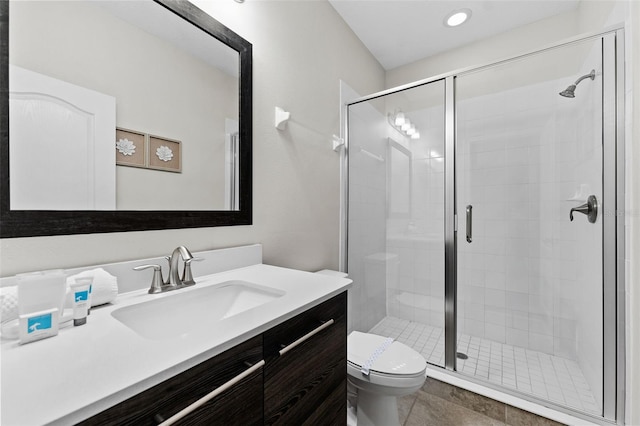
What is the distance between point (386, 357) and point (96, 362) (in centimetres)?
118

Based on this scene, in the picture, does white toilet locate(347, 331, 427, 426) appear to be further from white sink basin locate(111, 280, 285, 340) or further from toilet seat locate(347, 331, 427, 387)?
white sink basin locate(111, 280, 285, 340)

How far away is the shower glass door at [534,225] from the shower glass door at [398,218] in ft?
0.57

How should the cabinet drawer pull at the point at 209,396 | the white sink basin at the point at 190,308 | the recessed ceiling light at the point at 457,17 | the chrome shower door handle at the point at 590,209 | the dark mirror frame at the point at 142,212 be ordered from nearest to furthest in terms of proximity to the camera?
1. the cabinet drawer pull at the point at 209,396
2. the dark mirror frame at the point at 142,212
3. the white sink basin at the point at 190,308
4. the chrome shower door handle at the point at 590,209
5. the recessed ceiling light at the point at 457,17

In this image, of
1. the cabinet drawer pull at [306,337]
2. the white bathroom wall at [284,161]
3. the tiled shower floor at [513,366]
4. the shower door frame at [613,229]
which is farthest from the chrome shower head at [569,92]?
the cabinet drawer pull at [306,337]

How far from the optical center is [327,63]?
77.7 inches

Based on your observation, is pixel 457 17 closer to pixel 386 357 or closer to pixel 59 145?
pixel 386 357

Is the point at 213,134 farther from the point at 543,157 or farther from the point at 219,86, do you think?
the point at 543,157

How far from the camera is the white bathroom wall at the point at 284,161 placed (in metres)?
0.87

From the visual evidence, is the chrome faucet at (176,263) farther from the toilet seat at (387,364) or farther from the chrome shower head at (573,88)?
the chrome shower head at (573,88)

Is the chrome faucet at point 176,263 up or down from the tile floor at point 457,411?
up

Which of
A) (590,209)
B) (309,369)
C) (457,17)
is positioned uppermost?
(457,17)

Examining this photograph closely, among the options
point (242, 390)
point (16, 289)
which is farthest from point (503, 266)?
point (16, 289)

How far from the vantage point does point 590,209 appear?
1487mm

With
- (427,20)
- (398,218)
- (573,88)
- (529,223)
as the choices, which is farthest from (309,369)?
(427,20)
